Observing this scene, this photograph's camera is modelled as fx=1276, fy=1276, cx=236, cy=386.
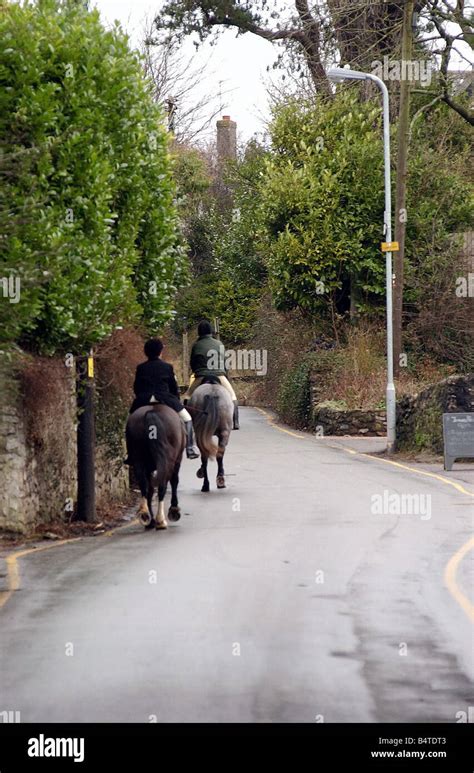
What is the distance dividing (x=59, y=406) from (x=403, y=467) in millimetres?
11051

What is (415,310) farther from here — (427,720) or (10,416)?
(427,720)

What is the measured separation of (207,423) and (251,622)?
9986mm

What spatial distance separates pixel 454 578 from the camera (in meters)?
12.0

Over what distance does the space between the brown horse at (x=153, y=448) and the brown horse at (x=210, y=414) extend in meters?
3.57

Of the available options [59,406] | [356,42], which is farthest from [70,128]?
[356,42]

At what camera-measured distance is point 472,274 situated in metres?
37.6

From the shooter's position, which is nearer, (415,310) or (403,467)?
(403,467)

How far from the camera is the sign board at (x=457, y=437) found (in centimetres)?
2452

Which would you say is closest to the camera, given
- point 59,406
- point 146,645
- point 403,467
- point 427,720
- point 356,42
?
point 427,720

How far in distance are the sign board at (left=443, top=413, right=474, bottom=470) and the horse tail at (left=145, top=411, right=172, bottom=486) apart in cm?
1018

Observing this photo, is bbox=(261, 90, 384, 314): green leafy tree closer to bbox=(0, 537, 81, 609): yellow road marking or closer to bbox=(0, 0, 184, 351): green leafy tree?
bbox=(0, 0, 184, 351): green leafy tree

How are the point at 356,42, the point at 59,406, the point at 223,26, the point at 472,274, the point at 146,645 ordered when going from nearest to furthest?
the point at 146,645, the point at 59,406, the point at 472,274, the point at 356,42, the point at 223,26

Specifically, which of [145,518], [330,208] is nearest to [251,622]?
[145,518]

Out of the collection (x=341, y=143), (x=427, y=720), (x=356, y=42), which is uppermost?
(x=356, y=42)
